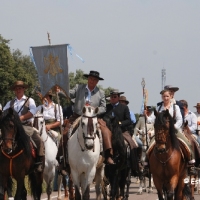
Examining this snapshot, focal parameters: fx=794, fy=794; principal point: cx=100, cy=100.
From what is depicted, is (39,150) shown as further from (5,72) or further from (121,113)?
(5,72)

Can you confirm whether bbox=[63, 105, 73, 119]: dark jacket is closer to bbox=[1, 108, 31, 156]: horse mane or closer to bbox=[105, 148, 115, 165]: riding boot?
bbox=[105, 148, 115, 165]: riding boot

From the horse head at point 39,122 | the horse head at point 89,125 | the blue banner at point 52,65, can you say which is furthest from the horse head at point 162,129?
the horse head at point 39,122

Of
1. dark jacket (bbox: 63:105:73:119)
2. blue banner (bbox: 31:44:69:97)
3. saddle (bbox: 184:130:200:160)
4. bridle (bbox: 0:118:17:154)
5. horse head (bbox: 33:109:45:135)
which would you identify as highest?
blue banner (bbox: 31:44:69:97)

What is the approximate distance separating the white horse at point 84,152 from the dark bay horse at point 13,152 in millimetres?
1006

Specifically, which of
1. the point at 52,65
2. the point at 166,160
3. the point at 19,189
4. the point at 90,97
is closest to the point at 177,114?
the point at 166,160

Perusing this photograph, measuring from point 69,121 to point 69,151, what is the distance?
1.15 meters

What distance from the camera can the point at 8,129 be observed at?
1673 centimetres

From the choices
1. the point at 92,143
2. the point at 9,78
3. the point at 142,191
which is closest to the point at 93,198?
the point at 142,191

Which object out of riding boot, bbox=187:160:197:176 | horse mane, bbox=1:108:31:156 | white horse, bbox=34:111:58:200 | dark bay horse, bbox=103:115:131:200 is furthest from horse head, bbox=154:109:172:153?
white horse, bbox=34:111:58:200

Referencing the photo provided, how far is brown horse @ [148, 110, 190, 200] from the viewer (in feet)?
56.2

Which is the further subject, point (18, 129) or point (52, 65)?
point (52, 65)

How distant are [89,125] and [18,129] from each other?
154cm

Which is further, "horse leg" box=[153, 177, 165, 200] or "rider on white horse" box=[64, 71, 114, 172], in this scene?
"rider on white horse" box=[64, 71, 114, 172]

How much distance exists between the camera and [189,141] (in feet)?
63.0
